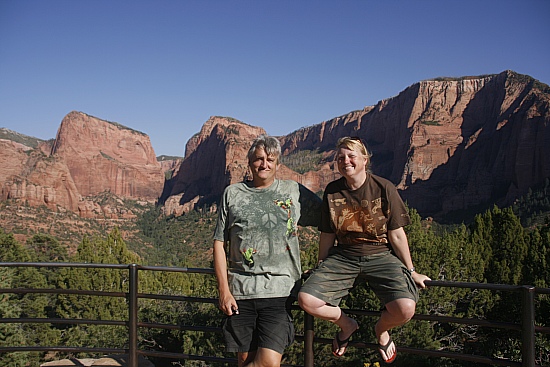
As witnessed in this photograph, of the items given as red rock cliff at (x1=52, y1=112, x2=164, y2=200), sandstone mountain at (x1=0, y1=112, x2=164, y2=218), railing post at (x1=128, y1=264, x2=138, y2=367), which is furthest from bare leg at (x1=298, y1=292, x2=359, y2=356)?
red rock cliff at (x1=52, y1=112, x2=164, y2=200)

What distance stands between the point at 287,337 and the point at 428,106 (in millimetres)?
158245

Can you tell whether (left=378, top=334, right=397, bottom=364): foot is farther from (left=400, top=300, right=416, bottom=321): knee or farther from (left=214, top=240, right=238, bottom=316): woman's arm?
(left=214, top=240, right=238, bottom=316): woman's arm

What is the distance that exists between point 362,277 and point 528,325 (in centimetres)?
125

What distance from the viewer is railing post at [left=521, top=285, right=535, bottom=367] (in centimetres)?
348

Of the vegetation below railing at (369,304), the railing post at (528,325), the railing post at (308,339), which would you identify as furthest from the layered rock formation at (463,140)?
the railing post at (308,339)

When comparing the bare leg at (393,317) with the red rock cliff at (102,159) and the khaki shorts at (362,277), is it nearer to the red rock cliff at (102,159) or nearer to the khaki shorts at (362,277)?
the khaki shorts at (362,277)

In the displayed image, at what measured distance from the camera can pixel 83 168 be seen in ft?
564

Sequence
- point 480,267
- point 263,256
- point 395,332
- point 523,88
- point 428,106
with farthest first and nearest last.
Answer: point 428,106 → point 523,88 → point 480,267 → point 395,332 → point 263,256

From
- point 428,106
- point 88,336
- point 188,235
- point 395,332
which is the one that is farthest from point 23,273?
point 428,106

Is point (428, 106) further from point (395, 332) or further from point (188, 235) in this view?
point (395, 332)

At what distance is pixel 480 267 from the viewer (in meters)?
25.2

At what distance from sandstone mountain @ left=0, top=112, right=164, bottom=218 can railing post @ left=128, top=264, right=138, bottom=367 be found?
107 meters

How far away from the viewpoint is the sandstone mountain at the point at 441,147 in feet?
358

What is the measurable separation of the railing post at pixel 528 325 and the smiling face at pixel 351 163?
148cm
